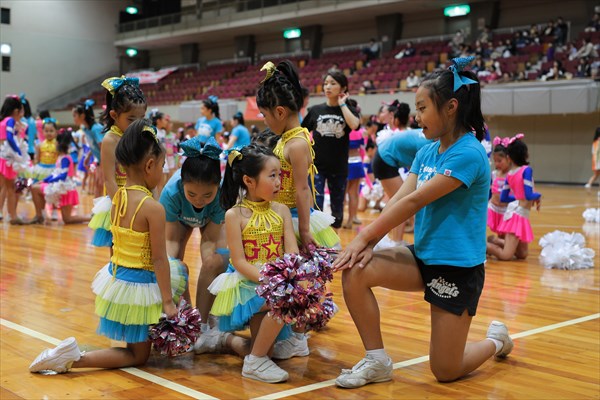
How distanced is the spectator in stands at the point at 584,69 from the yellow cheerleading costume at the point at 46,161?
13.1 m

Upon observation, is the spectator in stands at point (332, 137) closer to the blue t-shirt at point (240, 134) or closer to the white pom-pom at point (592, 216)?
the blue t-shirt at point (240, 134)

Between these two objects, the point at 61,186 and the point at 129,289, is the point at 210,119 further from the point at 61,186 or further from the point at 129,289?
the point at 129,289

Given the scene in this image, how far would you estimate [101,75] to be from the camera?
110 ft

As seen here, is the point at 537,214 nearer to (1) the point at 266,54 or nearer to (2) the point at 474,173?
(2) the point at 474,173

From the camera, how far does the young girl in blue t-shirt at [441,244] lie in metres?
2.89

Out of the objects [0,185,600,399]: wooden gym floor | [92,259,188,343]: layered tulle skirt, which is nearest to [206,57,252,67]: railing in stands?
[0,185,600,399]: wooden gym floor

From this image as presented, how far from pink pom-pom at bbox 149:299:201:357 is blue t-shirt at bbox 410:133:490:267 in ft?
3.58

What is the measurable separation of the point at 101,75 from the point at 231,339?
32402 millimetres

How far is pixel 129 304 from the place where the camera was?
10.2ft

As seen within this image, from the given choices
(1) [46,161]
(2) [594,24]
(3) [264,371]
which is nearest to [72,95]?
(2) [594,24]

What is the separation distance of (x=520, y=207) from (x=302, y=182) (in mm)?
3867

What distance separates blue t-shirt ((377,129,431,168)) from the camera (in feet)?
21.1

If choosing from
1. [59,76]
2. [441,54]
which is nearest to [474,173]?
[441,54]

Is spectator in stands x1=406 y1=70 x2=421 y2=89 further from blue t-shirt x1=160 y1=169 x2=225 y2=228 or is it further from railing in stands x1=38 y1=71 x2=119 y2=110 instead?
railing in stands x1=38 y1=71 x2=119 y2=110
